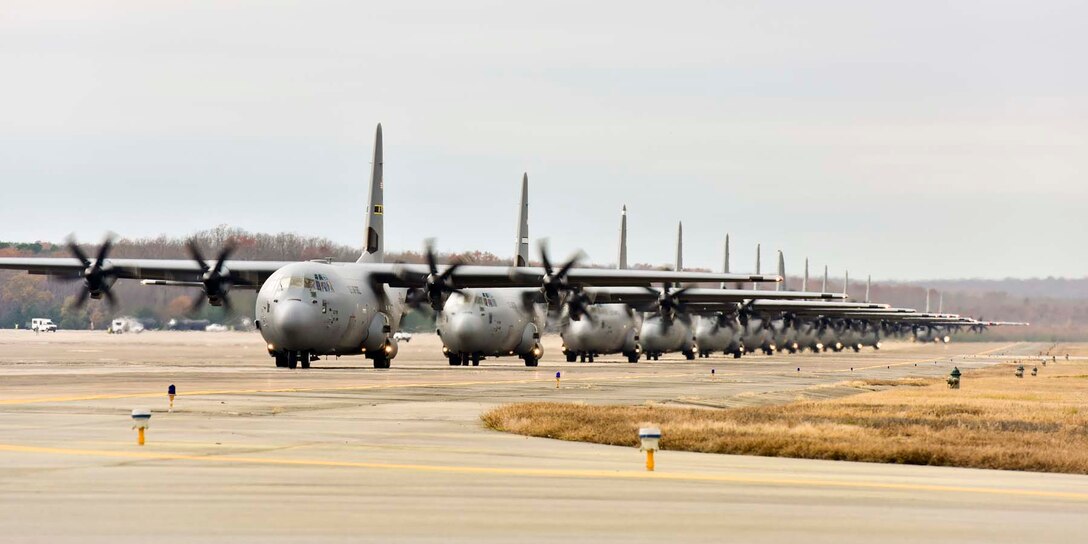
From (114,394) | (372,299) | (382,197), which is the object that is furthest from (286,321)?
(114,394)

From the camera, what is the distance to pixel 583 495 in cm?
1611

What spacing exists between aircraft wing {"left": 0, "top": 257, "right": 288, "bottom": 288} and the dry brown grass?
30.8 meters

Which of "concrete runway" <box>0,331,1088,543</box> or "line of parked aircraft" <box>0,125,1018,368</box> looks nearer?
"concrete runway" <box>0,331,1088,543</box>

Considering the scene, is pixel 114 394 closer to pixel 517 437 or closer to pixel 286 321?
pixel 517 437

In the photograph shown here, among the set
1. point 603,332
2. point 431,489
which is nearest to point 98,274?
point 603,332

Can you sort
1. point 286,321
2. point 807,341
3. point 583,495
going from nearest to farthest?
point 583,495 → point 286,321 → point 807,341

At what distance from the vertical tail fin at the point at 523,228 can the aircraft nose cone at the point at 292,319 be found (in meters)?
28.5

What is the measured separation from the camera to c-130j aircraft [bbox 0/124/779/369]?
55.9m

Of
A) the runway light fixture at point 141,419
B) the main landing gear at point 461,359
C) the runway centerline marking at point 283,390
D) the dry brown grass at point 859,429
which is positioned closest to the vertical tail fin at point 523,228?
the main landing gear at point 461,359

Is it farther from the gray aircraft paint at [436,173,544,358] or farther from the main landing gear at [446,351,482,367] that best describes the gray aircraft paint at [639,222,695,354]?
the main landing gear at [446,351,482,367]

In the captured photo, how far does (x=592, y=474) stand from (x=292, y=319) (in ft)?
124

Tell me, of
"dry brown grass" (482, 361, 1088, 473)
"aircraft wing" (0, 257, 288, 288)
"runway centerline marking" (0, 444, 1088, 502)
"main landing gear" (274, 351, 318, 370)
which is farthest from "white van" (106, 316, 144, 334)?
"runway centerline marking" (0, 444, 1088, 502)

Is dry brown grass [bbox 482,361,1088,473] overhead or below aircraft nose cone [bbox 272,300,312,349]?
below

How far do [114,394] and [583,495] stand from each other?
74.1 feet
